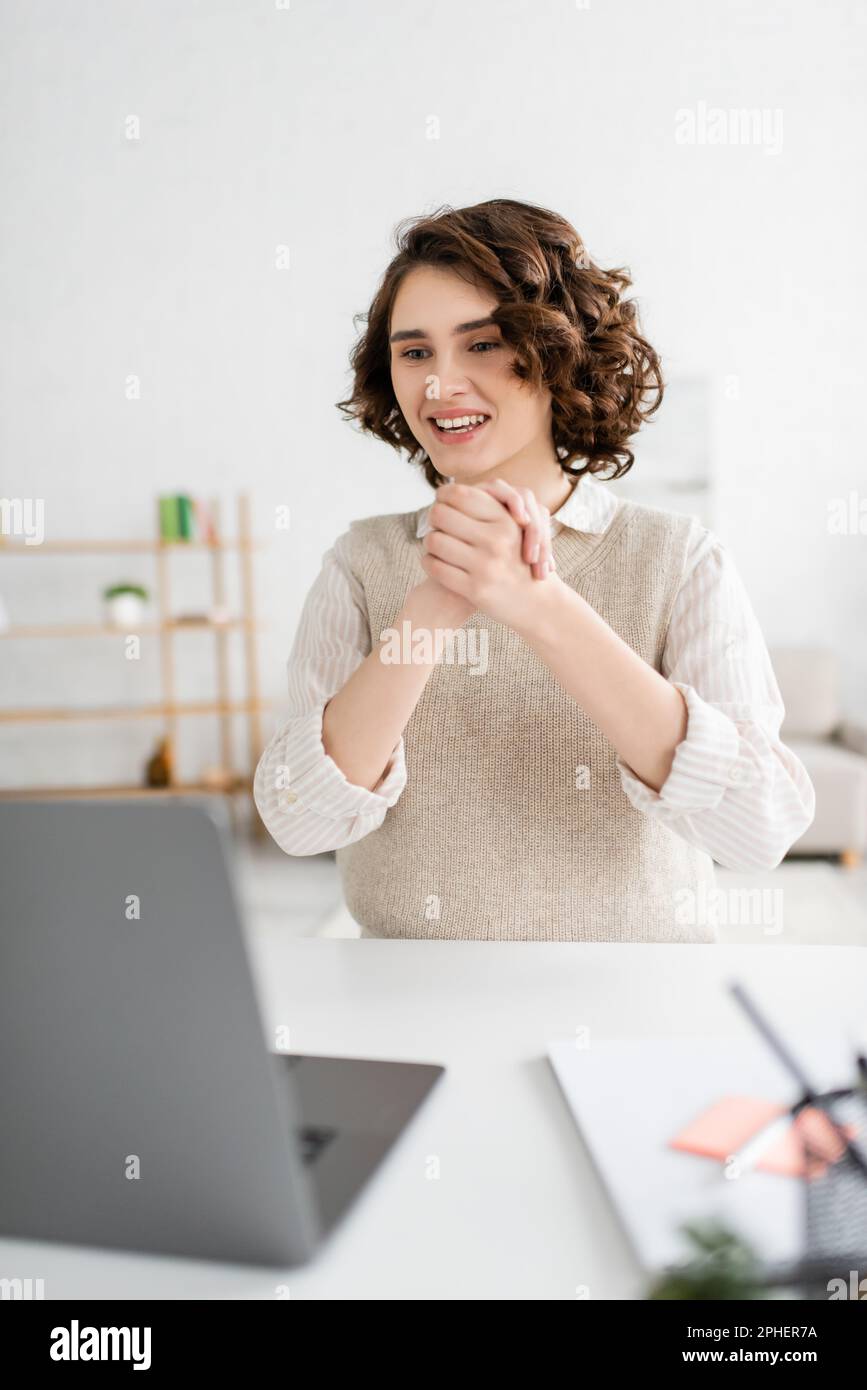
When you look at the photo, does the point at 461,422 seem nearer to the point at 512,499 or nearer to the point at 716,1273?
the point at 512,499

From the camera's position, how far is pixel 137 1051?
0.50 m

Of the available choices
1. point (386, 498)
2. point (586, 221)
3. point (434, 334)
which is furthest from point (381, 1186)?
point (586, 221)

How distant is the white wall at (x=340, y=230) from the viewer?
416 centimetres

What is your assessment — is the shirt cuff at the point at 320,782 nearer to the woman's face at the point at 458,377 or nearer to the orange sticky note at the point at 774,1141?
the woman's face at the point at 458,377

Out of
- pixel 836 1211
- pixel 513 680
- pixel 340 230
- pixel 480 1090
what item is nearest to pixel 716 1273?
pixel 836 1211

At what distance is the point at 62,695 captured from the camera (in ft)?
15.6

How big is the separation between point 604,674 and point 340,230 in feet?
12.4

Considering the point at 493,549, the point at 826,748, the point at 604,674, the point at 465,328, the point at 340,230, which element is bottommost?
the point at 826,748

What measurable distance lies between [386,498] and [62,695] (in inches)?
63.9

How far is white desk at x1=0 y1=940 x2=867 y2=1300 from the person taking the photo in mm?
533

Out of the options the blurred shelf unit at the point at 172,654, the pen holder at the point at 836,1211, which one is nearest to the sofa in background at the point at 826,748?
the blurred shelf unit at the point at 172,654

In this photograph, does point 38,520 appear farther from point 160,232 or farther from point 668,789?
point 668,789

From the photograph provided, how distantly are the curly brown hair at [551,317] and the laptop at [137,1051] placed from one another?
917 millimetres

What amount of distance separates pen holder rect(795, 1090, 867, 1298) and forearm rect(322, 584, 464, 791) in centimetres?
59
